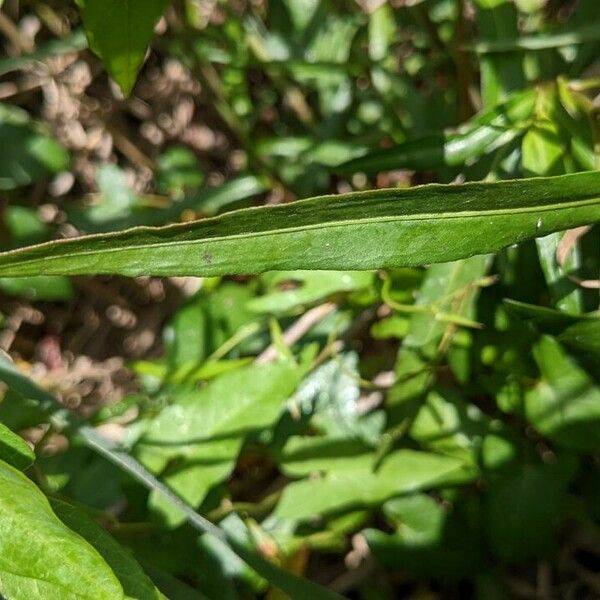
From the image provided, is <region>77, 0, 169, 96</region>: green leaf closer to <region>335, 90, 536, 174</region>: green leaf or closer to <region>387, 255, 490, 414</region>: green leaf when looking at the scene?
<region>335, 90, 536, 174</region>: green leaf

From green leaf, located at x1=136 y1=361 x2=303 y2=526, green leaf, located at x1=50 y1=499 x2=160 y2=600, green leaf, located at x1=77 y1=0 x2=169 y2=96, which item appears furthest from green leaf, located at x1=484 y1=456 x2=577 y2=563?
green leaf, located at x1=77 y1=0 x2=169 y2=96

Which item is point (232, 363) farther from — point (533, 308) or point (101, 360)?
point (101, 360)

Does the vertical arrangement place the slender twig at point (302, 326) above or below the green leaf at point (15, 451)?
below

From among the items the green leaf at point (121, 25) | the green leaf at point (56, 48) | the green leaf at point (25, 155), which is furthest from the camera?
the green leaf at point (25, 155)

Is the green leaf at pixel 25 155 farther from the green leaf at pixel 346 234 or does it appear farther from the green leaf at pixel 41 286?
the green leaf at pixel 346 234

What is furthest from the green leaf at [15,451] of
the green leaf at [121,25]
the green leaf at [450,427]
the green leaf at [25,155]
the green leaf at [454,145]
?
the green leaf at [25,155]

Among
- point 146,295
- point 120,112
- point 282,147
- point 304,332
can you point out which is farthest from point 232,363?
point 120,112
